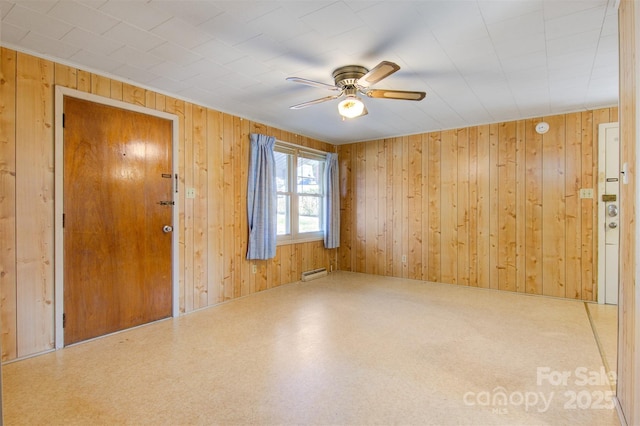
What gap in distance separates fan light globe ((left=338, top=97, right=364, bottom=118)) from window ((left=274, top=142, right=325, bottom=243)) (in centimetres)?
209

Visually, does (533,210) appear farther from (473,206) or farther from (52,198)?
(52,198)

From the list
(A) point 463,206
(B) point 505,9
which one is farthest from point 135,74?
(A) point 463,206

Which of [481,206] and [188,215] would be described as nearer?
[188,215]

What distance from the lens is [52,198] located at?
8.74 ft

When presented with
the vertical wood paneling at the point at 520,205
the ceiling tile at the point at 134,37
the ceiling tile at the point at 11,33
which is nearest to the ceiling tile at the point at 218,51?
the ceiling tile at the point at 134,37

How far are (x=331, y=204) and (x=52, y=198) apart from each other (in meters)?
3.74

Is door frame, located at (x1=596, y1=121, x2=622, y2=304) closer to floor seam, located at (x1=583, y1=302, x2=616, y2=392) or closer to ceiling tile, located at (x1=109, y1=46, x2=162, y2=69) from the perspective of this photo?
floor seam, located at (x1=583, y1=302, x2=616, y2=392)

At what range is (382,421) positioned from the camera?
183 cm

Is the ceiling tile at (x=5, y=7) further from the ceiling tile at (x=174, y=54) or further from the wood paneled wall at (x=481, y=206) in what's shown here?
the wood paneled wall at (x=481, y=206)

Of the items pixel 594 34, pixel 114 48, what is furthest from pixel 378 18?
pixel 114 48

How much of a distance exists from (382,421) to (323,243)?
154 inches

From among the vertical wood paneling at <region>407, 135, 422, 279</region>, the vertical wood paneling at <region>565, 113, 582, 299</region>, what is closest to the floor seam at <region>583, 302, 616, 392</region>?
the vertical wood paneling at <region>565, 113, 582, 299</region>

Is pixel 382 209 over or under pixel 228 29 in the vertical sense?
under

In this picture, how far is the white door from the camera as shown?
383cm
